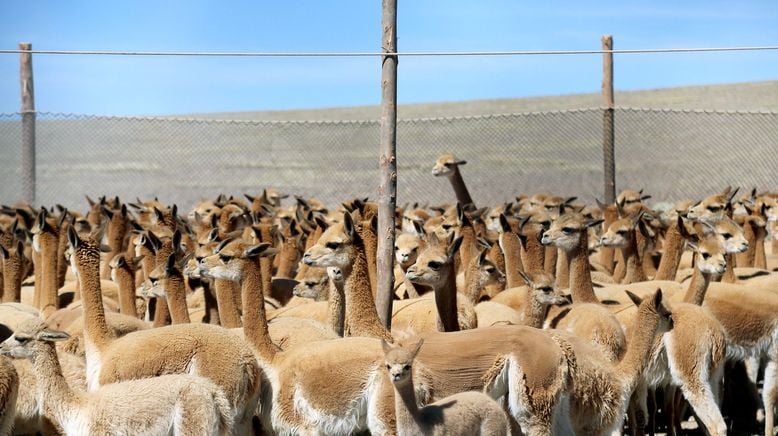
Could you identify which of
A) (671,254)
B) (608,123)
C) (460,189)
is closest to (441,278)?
(671,254)

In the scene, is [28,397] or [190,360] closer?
[190,360]

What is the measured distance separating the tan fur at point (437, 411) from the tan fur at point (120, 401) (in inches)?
45.5

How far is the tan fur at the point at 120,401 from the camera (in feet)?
23.2

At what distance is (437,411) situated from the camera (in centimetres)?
698

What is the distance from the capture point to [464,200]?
1645cm

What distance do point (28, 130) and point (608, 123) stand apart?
8094mm

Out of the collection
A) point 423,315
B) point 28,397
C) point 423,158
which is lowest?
point 28,397

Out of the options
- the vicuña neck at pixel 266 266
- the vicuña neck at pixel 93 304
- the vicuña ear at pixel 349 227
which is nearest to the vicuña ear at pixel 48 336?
the vicuña neck at pixel 93 304

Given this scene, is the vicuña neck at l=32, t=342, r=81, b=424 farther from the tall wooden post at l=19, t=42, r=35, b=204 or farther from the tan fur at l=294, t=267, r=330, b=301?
the tall wooden post at l=19, t=42, r=35, b=204

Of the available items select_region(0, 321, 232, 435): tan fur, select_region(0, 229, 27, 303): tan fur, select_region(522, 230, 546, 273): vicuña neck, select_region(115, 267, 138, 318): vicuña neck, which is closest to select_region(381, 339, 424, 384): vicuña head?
select_region(0, 321, 232, 435): tan fur

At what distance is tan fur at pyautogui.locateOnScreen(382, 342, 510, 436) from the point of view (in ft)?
21.9

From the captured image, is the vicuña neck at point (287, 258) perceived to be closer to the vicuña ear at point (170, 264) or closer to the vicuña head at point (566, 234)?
the vicuña head at point (566, 234)

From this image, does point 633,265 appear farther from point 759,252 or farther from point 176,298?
point 176,298

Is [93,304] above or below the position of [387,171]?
below
